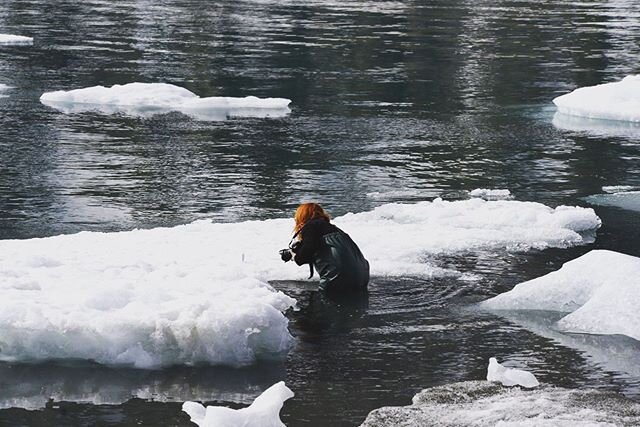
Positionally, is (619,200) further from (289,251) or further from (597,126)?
(597,126)

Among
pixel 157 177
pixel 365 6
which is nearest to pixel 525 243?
pixel 157 177

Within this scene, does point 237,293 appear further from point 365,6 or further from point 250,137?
point 365,6

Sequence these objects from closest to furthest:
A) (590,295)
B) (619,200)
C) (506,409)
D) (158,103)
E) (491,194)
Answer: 1. (506,409)
2. (590,295)
3. (619,200)
4. (491,194)
5. (158,103)

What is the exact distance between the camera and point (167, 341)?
9.48m

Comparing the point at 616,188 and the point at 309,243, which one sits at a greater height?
the point at 309,243

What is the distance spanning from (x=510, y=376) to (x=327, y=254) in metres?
2.90

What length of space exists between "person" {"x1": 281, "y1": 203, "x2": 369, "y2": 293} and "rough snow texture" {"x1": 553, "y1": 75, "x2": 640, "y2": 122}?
13535 mm

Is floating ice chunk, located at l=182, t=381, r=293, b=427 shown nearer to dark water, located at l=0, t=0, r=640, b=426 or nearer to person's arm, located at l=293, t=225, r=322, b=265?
dark water, located at l=0, t=0, r=640, b=426

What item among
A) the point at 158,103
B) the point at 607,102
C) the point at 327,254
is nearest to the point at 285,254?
the point at 327,254

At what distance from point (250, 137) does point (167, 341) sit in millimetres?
12463

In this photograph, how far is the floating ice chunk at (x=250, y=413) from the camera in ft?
25.4

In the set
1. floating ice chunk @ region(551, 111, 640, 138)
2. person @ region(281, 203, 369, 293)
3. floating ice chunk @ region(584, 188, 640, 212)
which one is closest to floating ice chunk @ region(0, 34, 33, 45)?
floating ice chunk @ region(551, 111, 640, 138)

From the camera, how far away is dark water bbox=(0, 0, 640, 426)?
922cm

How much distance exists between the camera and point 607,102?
24328 millimetres
